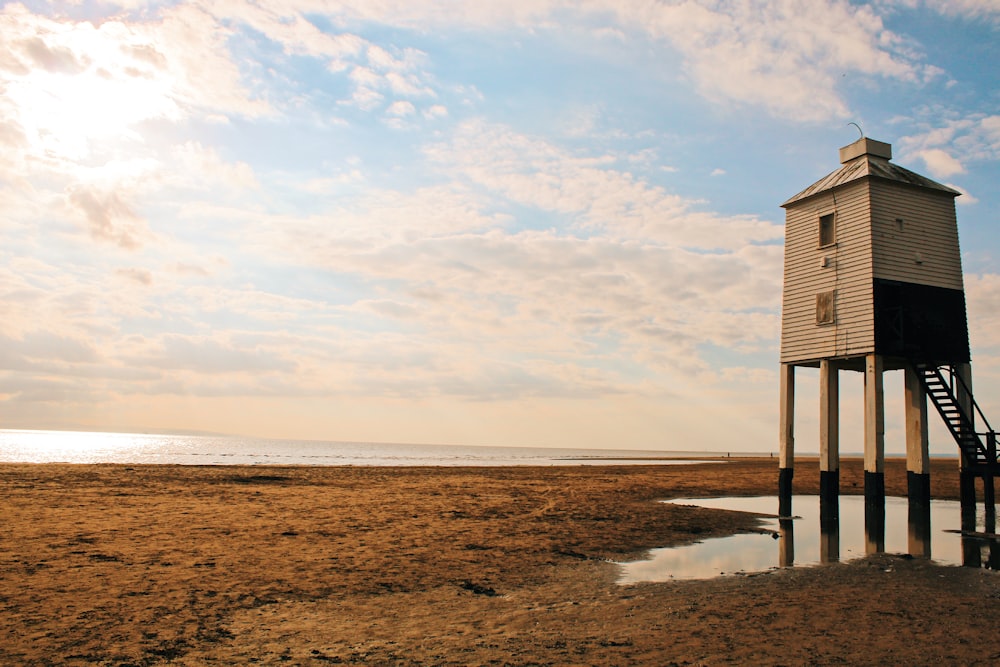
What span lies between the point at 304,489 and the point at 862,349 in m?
21.0

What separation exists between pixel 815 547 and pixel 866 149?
14.8 metres

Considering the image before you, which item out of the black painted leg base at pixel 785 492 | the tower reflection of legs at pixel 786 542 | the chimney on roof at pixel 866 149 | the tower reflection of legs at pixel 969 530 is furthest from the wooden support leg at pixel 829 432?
the chimney on roof at pixel 866 149

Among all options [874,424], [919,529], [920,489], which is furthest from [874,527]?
[920,489]

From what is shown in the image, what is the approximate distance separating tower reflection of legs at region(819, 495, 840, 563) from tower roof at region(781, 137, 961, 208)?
1022cm

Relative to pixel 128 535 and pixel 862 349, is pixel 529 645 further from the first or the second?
pixel 862 349

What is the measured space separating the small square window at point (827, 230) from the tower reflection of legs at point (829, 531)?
835cm

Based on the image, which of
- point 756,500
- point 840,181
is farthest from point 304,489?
point 840,181

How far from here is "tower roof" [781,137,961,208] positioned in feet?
72.1

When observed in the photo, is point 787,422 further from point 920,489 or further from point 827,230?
point 827,230

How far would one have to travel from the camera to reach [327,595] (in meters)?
10.2

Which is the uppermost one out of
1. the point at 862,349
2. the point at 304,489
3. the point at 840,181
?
the point at 840,181

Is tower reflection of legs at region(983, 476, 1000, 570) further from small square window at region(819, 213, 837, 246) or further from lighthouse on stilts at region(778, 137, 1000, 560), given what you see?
small square window at region(819, 213, 837, 246)

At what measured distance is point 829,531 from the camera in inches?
715

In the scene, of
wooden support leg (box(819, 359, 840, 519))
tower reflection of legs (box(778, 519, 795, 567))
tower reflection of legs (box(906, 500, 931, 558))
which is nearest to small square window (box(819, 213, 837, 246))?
wooden support leg (box(819, 359, 840, 519))
